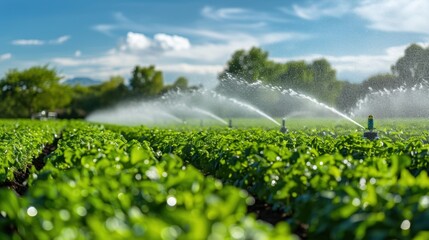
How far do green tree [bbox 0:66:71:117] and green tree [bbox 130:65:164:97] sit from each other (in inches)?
539

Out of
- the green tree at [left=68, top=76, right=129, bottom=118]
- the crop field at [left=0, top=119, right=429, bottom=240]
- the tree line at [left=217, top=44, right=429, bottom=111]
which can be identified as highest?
the crop field at [left=0, top=119, right=429, bottom=240]

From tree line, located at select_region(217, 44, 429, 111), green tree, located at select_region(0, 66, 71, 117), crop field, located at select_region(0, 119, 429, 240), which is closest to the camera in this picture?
crop field, located at select_region(0, 119, 429, 240)

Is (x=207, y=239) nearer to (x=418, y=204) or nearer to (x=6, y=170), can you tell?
(x=418, y=204)

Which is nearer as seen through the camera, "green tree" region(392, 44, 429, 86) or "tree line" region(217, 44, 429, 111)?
"green tree" region(392, 44, 429, 86)

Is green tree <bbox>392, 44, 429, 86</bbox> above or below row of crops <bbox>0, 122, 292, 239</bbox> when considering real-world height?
below

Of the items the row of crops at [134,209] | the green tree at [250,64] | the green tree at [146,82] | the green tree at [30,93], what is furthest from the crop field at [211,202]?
the green tree at [146,82]

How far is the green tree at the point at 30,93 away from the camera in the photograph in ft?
260

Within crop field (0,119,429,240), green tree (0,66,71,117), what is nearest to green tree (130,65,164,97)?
green tree (0,66,71,117)

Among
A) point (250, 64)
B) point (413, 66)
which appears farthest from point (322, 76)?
point (413, 66)

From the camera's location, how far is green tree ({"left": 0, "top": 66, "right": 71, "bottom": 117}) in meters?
79.3

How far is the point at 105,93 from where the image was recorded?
9244 centimetres

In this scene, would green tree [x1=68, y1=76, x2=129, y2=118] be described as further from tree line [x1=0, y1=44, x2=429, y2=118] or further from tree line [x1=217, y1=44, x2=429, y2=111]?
tree line [x1=217, y1=44, x2=429, y2=111]

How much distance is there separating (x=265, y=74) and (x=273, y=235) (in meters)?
70.8

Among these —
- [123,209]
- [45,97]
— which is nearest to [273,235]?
[123,209]
